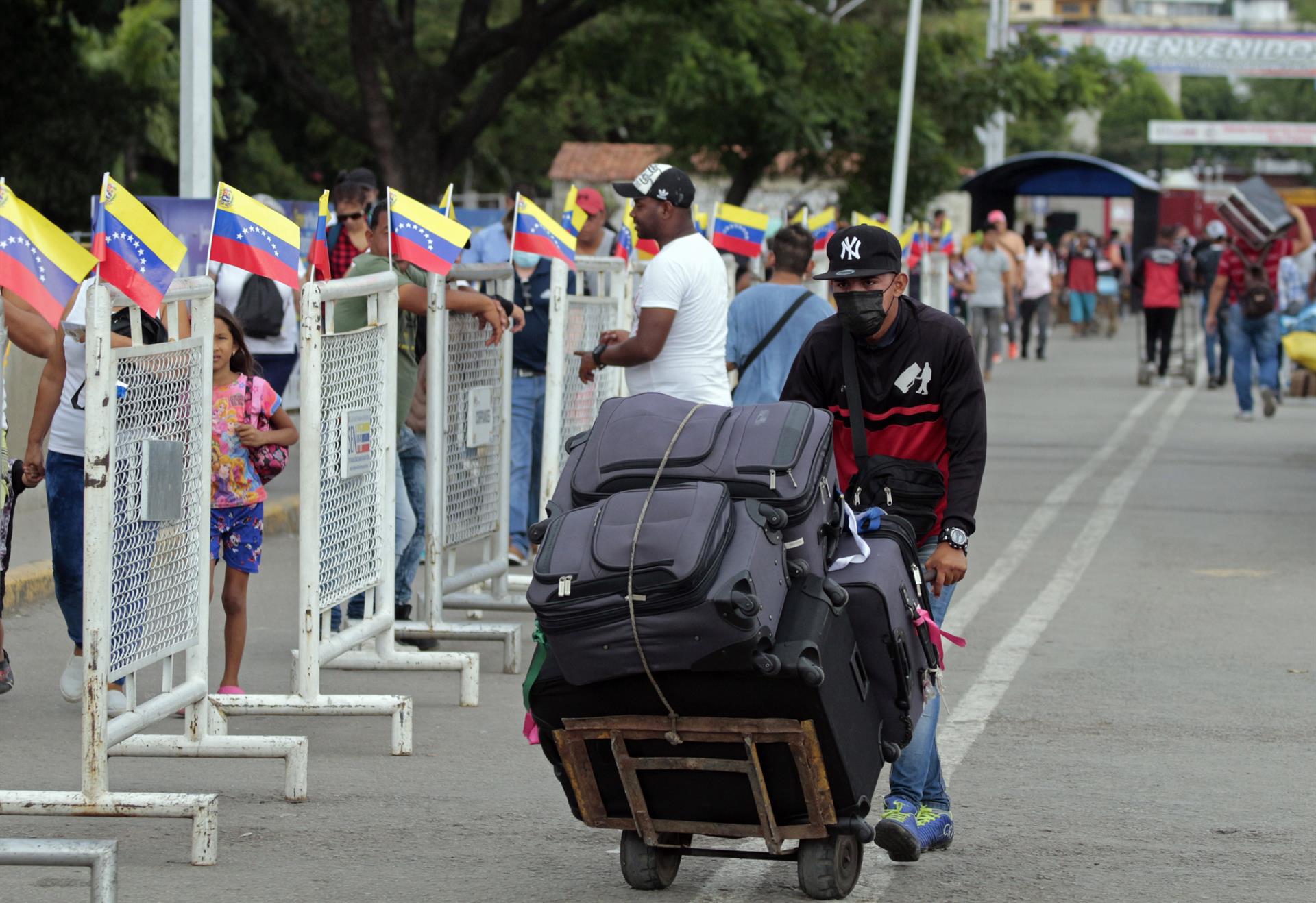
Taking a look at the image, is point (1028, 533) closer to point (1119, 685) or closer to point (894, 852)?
point (1119, 685)

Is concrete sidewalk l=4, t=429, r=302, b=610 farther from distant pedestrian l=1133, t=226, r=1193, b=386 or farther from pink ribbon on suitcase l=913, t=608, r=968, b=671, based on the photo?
distant pedestrian l=1133, t=226, r=1193, b=386

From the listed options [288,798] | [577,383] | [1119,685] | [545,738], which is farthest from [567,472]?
[577,383]

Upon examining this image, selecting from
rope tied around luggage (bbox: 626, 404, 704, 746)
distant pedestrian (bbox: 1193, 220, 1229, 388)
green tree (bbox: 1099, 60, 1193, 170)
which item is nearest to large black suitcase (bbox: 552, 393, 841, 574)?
rope tied around luggage (bbox: 626, 404, 704, 746)

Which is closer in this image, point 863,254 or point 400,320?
point 863,254

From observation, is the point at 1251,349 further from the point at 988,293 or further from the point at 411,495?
the point at 411,495

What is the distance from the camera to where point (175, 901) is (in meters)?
5.23

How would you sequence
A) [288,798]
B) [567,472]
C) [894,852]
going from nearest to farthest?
[567,472]
[894,852]
[288,798]

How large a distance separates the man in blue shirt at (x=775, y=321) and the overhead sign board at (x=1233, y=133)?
294ft

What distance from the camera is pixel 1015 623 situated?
9.59 meters

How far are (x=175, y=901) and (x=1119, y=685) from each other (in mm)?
4315

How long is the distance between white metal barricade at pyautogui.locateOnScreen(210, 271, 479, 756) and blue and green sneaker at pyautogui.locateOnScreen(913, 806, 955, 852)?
2.06 m

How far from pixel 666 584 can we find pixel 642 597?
0.24ft

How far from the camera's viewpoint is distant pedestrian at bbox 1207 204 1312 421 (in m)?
19.5

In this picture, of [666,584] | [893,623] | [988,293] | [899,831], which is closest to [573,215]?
[899,831]
